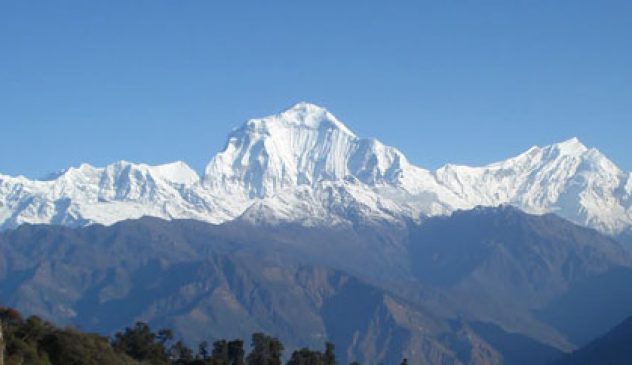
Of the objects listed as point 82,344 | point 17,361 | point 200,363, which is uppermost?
point 200,363

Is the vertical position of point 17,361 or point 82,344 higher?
point 82,344

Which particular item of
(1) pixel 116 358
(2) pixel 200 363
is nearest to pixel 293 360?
(2) pixel 200 363

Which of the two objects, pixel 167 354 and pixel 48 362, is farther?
pixel 167 354

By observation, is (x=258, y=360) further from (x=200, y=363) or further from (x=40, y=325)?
(x=40, y=325)

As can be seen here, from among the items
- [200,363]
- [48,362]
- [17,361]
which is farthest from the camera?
[200,363]

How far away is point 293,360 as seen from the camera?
19675cm

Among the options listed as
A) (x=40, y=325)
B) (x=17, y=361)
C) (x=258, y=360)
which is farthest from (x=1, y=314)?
(x=258, y=360)

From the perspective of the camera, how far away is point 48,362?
5615 inches

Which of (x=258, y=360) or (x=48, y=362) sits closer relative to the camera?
(x=48, y=362)

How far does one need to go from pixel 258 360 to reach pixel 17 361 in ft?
230

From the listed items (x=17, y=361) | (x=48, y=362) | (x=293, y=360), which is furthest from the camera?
(x=293, y=360)

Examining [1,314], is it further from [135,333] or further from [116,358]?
[135,333]

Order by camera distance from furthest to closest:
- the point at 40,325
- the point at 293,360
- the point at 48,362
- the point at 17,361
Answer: the point at 293,360, the point at 40,325, the point at 48,362, the point at 17,361

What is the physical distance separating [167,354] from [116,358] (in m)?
41.6
